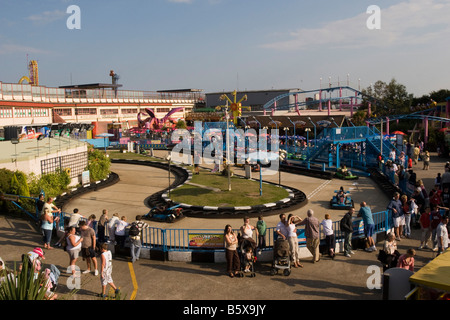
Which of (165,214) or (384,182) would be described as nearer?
(165,214)

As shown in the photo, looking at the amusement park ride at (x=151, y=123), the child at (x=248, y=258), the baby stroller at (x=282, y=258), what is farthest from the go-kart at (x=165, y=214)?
the amusement park ride at (x=151, y=123)

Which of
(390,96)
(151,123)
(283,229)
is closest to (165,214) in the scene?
(283,229)

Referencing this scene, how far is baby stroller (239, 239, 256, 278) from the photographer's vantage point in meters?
11.6

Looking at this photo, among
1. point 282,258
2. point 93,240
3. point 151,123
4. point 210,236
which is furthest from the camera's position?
point 151,123

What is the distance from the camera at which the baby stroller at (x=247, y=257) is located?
457 inches

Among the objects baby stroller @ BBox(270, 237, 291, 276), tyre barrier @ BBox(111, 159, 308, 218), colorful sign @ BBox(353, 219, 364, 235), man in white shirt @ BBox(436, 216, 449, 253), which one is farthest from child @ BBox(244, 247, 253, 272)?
man in white shirt @ BBox(436, 216, 449, 253)

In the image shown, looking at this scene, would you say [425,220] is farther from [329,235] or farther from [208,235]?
[208,235]

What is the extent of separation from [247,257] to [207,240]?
5.94ft

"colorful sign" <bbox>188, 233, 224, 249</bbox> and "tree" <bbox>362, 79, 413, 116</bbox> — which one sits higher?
"tree" <bbox>362, 79, 413, 116</bbox>

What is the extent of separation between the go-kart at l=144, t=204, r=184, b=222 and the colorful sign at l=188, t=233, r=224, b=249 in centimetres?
427

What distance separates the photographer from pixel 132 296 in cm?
1027

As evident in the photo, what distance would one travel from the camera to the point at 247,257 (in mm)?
11625

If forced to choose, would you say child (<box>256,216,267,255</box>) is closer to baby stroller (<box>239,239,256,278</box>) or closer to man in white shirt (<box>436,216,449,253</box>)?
baby stroller (<box>239,239,256,278</box>)

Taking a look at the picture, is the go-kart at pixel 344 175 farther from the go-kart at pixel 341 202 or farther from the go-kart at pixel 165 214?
the go-kart at pixel 165 214
